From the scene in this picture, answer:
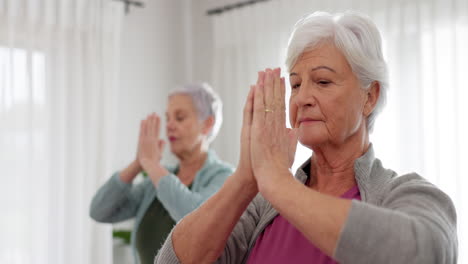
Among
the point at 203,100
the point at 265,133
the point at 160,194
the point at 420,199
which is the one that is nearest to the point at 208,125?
the point at 203,100

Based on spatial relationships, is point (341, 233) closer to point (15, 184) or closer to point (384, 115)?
point (384, 115)

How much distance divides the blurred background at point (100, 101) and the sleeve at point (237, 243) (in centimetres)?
159

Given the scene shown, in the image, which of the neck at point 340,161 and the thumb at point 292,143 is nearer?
the thumb at point 292,143

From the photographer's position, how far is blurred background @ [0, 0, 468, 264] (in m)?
2.46

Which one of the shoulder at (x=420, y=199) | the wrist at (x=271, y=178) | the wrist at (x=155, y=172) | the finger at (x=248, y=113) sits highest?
the finger at (x=248, y=113)

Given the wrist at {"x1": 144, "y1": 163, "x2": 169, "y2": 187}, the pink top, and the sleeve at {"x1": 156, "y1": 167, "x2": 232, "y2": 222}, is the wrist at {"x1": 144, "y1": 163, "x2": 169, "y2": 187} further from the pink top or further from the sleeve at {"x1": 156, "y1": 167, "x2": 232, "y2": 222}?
the pink top

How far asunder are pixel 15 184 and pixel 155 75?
1.37 meters

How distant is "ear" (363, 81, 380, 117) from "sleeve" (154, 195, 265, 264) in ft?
1.08

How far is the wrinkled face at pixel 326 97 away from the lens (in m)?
1.09

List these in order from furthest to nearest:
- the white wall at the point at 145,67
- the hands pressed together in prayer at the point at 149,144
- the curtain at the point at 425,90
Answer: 1. the white wall at the point at 145,67
2. the curtain at the point at 425,90
3. the hands pressed together in prayer at the point at 149,144

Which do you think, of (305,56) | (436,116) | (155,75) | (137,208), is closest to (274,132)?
(305,56)

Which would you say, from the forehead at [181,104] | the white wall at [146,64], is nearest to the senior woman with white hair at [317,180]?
the forehead at [181,104]

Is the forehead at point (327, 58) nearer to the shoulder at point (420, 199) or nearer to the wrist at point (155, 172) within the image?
the shoulder at point (420, 199)

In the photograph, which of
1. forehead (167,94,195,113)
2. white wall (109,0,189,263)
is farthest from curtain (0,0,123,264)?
forehead (167,94,195,113)
